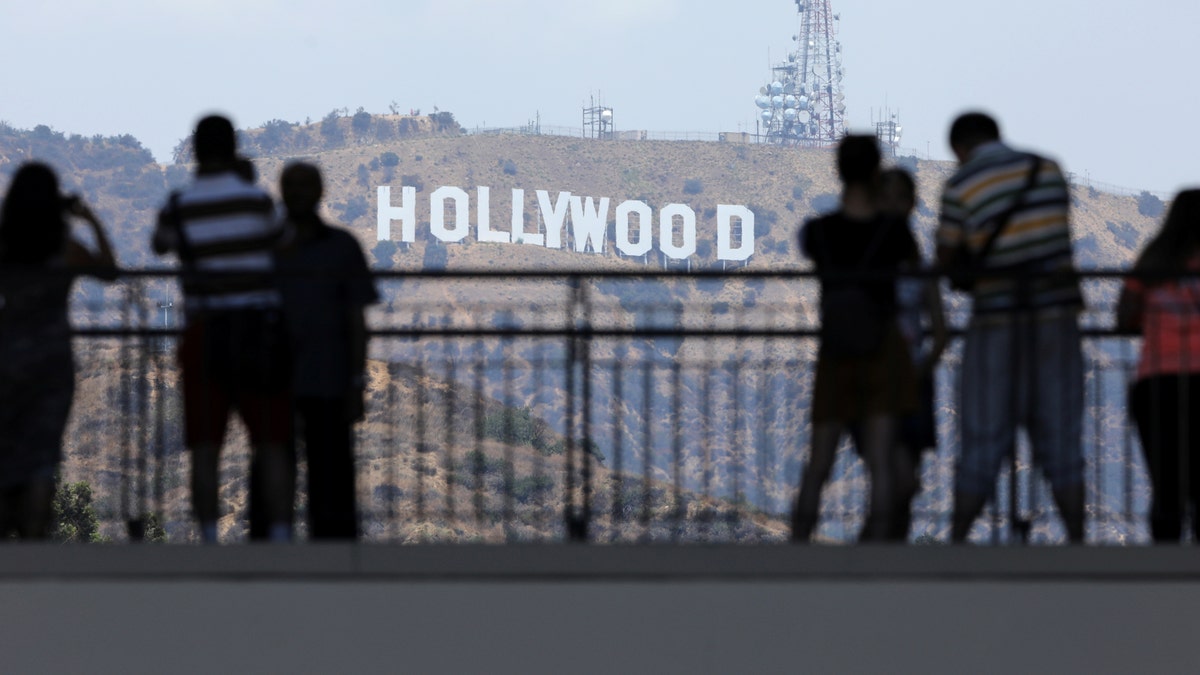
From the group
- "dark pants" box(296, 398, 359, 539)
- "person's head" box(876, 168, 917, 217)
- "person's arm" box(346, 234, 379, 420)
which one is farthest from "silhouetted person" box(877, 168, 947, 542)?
"dark pants" box(296, 398, 359, 539)

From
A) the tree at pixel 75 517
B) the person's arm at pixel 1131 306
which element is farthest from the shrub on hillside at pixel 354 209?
the person's arm at pixel 1131 306

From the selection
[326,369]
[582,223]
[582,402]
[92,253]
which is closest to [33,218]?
[92,253]

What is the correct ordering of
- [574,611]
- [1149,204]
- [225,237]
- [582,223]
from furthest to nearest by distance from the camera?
[1149,204] → [582,223] → [225,237] → [574,611]

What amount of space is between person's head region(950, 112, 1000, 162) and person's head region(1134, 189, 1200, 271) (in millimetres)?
698

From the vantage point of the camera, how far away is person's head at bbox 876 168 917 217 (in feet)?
19.6

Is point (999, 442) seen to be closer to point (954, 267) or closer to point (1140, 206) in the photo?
point (954, 267)

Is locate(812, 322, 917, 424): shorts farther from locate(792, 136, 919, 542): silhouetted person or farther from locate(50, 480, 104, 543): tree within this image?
locate(50, 480, 104, 543): tree

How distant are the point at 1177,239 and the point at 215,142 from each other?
11.1 feet

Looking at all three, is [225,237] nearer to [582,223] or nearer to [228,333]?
[228,333]

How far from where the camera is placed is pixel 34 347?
19.7ft

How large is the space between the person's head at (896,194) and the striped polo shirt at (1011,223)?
13 cm

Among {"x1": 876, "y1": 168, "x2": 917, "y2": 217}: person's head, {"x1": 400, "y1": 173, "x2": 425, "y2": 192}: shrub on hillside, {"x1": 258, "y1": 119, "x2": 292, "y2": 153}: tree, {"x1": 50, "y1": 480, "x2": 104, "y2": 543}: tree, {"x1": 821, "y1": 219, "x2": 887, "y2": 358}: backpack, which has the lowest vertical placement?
{"x1": 50, "y1": 480, "x2": 104, "y2": 543}: tree

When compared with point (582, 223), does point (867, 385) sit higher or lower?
lower

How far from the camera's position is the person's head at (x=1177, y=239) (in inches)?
241
